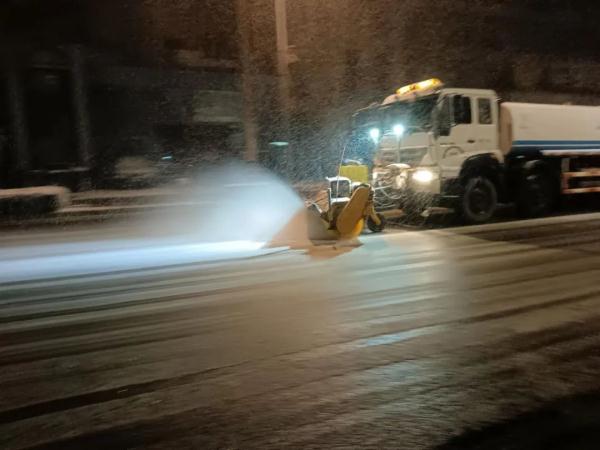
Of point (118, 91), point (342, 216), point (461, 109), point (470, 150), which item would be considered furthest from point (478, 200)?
point (118, 91)

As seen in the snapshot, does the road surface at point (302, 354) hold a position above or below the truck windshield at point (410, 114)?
below

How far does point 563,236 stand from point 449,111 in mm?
3674

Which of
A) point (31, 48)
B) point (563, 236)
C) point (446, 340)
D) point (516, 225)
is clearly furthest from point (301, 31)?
point (446, 340)

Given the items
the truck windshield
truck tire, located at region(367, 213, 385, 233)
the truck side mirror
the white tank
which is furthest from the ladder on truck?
truck tire, located at region(367, 213, 385, 233)

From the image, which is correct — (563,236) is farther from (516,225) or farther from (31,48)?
(31,48)

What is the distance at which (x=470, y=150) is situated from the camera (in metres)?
14.2

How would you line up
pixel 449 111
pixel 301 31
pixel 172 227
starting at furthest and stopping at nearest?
pixel 301 31
pixel 172 227
pixel 449 111

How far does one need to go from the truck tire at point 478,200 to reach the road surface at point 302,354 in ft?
16.3

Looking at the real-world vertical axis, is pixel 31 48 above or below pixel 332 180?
above

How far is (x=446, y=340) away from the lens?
5609 mm

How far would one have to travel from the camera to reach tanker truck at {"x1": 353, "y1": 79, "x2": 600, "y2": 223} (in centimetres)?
1376

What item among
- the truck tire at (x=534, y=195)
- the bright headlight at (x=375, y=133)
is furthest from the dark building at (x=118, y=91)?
the truck tire at (x=534, y=195)

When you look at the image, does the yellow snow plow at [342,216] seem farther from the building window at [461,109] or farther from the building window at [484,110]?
the building window at [484,110]

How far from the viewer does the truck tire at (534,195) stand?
15.4 meters
